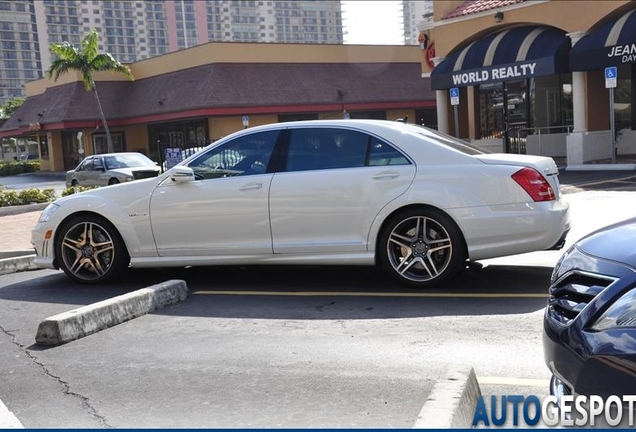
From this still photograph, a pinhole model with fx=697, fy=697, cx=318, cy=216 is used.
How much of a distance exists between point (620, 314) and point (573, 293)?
0.34 meters

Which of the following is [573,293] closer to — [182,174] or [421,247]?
[421,247]

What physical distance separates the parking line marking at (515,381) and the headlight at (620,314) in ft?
4.47

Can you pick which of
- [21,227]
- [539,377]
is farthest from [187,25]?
[539,377]

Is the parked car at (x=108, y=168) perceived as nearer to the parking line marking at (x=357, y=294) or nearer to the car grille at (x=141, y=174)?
the car grille at (x=141, y=174)

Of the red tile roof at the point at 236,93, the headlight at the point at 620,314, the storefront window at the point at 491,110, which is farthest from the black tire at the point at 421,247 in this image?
the red tile roof at the point at 236,93

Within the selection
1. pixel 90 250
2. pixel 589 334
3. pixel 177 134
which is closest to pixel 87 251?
pixel 90 250

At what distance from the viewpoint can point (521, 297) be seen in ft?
20.5

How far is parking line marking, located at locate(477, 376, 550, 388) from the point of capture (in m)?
4.09

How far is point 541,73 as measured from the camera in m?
21.8

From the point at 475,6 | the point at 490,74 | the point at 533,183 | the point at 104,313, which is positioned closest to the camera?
the point at 104,313

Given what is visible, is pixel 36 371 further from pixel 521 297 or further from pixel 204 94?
pixel 204 94

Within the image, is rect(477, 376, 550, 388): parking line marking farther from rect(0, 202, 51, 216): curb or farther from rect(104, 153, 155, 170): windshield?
rect(104, 153, 155, 170): windshield

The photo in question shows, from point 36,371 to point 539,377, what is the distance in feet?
11.2
